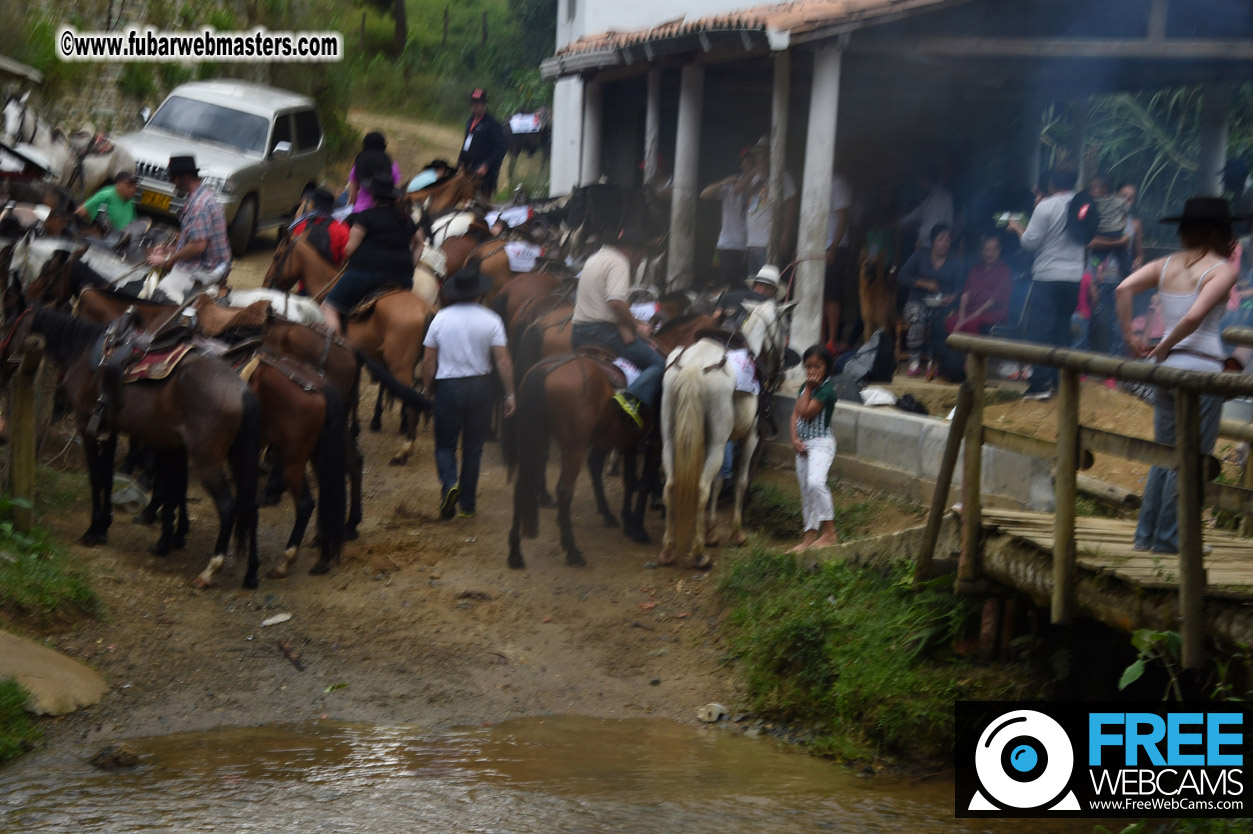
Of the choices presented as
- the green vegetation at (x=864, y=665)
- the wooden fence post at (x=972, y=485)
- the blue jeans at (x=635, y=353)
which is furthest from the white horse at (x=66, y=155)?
the wooden fence post at (x=972, y=485)

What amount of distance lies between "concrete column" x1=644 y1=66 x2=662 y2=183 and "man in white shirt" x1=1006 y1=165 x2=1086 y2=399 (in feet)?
22.9

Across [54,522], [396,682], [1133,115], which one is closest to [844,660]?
[396,682]

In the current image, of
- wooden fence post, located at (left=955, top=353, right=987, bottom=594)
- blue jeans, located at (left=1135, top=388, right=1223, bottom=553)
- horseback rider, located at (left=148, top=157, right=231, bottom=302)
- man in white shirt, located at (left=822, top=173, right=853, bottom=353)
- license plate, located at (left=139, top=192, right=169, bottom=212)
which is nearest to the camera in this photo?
blue jeans, located at (left=1135, top=388, right=1223, bottom=553)

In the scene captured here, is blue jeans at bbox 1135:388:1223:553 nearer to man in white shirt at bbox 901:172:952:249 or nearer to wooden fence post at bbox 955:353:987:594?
wooden fence post at bbox 955:353:987:594

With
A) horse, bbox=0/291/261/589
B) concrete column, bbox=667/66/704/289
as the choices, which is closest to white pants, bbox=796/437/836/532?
horse, bbox=0/291/261/589

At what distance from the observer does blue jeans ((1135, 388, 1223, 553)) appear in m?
5.75

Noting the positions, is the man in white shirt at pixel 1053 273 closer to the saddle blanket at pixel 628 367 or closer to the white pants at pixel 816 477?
the white pants at pixel 816 477

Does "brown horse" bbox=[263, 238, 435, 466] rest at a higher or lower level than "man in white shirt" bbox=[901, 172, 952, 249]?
lower

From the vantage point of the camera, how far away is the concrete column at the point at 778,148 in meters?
12.6

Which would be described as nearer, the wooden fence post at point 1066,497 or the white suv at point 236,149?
the wooden fence post at point 1066,497

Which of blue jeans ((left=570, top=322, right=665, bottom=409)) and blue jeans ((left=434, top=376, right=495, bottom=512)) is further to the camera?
blue jeans ((left=434, top=376, right=495, bottom=512))

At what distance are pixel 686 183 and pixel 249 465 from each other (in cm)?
783

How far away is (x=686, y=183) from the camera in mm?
15211

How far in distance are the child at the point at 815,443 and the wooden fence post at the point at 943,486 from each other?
1.95 meters
